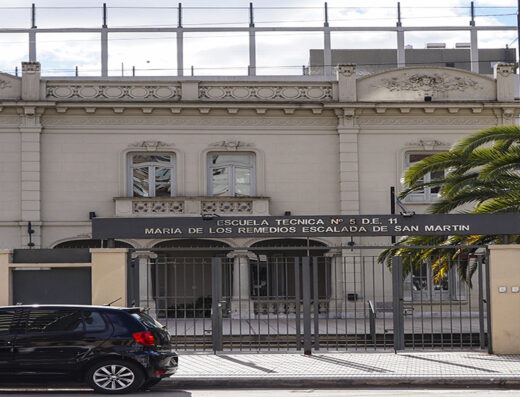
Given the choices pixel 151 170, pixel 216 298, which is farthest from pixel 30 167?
pixel 216 298

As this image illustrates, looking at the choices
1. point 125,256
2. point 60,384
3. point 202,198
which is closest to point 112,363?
point 60,384

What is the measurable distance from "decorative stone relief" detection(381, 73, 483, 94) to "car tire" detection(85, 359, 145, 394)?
2109 centimetres

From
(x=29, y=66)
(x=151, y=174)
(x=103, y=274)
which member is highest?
(x=29, y=66)

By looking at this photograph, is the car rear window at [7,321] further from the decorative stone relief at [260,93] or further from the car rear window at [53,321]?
the decorative stone relief at [260,93]

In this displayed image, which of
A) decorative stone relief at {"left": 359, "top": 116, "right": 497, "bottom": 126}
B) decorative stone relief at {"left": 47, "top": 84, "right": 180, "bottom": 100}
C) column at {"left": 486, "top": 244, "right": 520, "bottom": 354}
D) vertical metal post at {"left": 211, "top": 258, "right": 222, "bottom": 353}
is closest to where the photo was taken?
column at {"left": 486, "top": 244, "right": 520, "bottom": 354}

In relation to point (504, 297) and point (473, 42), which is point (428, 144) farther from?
point (473, 42)

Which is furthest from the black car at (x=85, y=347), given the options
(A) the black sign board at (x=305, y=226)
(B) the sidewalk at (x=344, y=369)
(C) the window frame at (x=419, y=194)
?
(C) the window frame at (x=419, y=194)

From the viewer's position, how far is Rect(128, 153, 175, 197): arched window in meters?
31.6

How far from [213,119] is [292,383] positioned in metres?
18.9

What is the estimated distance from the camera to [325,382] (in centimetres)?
1377

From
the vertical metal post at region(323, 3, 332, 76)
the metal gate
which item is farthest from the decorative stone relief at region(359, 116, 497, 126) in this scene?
the vertical metal post at region(323, 3, 332, 76)

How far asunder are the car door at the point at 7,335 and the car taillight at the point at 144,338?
1739 millimetres

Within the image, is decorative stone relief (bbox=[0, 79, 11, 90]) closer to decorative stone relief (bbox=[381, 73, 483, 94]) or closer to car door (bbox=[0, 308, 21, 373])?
decorative stone relief (bbox=[381, 73, 483, 94])

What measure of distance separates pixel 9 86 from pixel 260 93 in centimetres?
869
